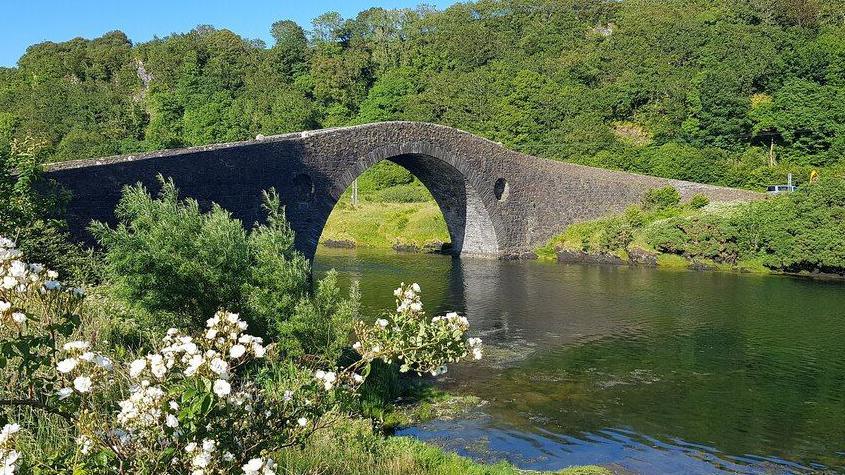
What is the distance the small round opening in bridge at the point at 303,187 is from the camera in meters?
24.4

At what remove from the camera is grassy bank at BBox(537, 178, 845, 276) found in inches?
1112

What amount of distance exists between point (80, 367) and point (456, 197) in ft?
97.4

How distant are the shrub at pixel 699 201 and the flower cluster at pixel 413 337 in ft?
94.7

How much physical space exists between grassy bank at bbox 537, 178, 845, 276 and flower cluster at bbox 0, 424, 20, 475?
94.7 ft

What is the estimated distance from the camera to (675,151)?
136 feet

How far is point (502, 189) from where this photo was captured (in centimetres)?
3397

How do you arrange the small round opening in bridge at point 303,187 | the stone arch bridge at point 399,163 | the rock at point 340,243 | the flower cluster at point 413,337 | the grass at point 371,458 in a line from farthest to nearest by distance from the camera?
the rock at point 340,243, the small round opening in bridge at point 303,187, the stone arch bridge at point 399,163, the grass at point 371,458, the flower cluster at point 413,337

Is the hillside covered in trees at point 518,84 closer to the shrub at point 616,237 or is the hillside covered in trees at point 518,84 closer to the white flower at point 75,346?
the shrub at point 616,237

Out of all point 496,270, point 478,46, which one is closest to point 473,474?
point 496,270

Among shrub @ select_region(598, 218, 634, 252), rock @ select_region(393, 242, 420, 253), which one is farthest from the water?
rock @ select_region(393, 242, 420, 253)

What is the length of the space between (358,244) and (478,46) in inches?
1000

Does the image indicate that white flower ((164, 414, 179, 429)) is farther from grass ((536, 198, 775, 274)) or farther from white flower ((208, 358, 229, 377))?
grass ((536, 198, 775, 274))

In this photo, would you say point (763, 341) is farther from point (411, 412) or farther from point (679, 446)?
point (411, 412)

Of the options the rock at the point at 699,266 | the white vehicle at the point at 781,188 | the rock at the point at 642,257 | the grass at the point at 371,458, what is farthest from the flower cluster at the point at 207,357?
the white vehicle at the point at 781,188
